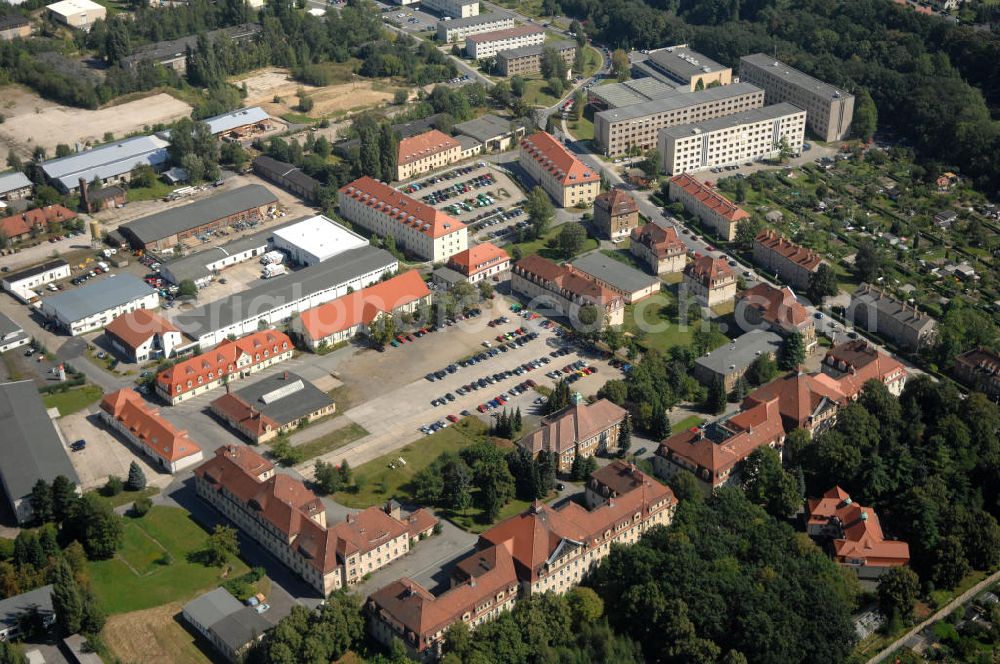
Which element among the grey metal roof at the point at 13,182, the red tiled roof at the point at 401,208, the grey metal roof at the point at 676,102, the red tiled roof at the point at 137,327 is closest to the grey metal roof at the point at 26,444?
the red tiled roof at the point at 137,327

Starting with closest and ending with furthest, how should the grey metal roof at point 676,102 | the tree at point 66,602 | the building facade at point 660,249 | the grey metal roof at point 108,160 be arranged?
1. the tree at point 66,602
2. the building facade at point 660,249
3. the grey metal roof at point 108,160
4. the grey metal roof at point 676,102

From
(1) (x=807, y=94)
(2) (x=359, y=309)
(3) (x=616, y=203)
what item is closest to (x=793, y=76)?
(1) (x=807, y=94)

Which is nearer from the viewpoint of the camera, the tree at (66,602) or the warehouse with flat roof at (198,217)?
the tree at (66,602)

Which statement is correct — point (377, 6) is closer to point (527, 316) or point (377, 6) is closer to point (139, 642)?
point (527, 316)

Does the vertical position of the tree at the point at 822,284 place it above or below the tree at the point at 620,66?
below

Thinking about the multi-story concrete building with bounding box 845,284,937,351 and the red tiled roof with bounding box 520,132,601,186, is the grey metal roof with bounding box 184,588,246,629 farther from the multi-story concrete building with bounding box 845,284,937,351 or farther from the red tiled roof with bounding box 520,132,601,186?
the red tiled roof with bounding box 520,132,601,186

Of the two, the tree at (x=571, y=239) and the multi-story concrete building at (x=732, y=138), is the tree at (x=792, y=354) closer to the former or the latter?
the tree at (x=571, y=239)
